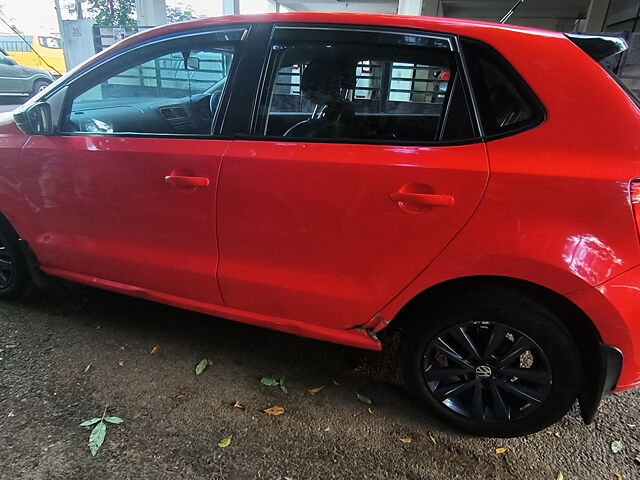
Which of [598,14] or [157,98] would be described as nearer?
[157,98]

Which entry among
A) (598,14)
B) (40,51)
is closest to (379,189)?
(598,14)

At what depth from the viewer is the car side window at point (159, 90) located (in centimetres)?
223

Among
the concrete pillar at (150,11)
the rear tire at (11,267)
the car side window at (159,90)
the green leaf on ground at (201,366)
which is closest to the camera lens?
the car side window at (159,90)

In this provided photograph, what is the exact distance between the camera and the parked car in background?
11.9 meters

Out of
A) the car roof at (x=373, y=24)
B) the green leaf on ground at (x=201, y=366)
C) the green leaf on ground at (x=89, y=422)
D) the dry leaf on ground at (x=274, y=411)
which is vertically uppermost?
the car roof at (x=373, y=24)

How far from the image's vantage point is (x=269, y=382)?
2432 millimetres

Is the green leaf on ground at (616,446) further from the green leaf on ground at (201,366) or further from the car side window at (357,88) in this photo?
the green leaf on ground at (201,366)

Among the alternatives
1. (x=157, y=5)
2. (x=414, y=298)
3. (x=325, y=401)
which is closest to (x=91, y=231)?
(x=325, y=401)

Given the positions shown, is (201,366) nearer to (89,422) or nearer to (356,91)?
(89,422)

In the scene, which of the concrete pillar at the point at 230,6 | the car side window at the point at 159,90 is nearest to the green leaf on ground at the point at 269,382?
the car side window at the point at 159,90

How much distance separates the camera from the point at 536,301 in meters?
1.81

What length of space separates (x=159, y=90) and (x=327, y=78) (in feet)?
3.43

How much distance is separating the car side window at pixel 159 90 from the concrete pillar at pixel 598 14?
361 inches

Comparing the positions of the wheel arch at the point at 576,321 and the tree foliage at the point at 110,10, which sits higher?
the tree foliage at the point at 110,10
